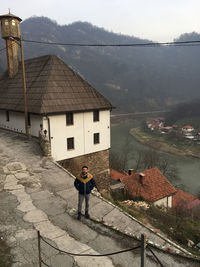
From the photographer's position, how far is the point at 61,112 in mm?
15641

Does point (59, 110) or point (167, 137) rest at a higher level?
point (59, 110)

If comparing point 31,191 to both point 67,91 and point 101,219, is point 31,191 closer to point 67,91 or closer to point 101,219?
point 101,219

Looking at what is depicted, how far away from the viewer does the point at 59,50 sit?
17675 centimetres

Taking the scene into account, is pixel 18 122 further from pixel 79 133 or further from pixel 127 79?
pixel 127 79

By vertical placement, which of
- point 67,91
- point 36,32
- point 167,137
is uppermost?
point 36,32

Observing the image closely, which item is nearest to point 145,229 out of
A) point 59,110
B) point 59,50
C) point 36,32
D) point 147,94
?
point 59,110

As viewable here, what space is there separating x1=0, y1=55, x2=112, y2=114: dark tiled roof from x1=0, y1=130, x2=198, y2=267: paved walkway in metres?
4.73

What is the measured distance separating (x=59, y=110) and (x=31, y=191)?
7.33 m

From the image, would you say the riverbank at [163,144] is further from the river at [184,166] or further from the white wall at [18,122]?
the white wall at [18,122]

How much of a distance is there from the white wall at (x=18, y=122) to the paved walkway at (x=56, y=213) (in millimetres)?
3858

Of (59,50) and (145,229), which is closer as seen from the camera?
(145,229)

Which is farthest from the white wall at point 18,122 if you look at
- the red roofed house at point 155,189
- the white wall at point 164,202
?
the white wall at point 164,202

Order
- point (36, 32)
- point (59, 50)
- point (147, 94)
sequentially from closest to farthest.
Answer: point (147, 94)
point (59, 50)
point (36, 32)

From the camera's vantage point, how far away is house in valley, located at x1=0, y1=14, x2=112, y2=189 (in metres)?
15.8
